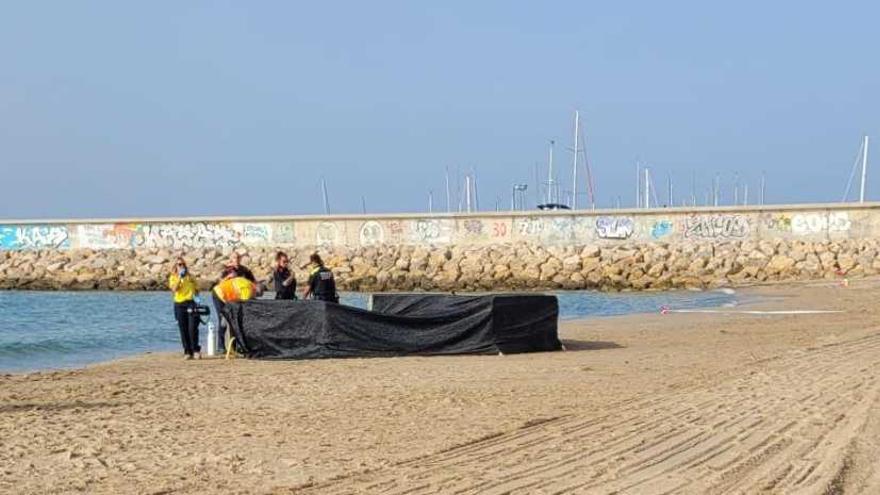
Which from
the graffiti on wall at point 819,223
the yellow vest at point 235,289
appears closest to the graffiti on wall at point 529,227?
the graffiti on wall at point 819,223

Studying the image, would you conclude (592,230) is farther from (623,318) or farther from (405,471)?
(405,471)

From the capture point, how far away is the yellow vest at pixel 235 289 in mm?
17078

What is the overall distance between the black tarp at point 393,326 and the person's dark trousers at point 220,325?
231 mm

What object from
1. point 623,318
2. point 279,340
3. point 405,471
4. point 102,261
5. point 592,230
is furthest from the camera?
point 102,261

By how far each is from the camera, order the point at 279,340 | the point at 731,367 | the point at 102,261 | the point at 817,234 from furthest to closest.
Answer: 1. the point at 102,261
2. the point at 817,234
3. the point at 279,340
4. the point at 731,367

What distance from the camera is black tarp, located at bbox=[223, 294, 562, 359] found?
16484mm

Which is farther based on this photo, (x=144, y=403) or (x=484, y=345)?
(x=484, y=345)

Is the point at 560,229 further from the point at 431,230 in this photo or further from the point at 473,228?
the point at 431,230

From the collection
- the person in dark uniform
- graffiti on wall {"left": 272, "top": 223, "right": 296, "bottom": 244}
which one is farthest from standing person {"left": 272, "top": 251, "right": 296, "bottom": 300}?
graffiti on wall {"left": 272, "top": 223, "right": 296, "bottom": 244}

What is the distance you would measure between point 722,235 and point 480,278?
9960 mm

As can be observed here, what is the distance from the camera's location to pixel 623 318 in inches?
1013

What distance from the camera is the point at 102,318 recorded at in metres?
30.5

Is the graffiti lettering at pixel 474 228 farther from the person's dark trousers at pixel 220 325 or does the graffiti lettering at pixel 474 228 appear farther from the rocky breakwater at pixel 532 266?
the person's dark trousers at pixel 220 325

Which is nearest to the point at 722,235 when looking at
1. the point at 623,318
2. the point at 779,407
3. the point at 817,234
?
the point at 817,234
